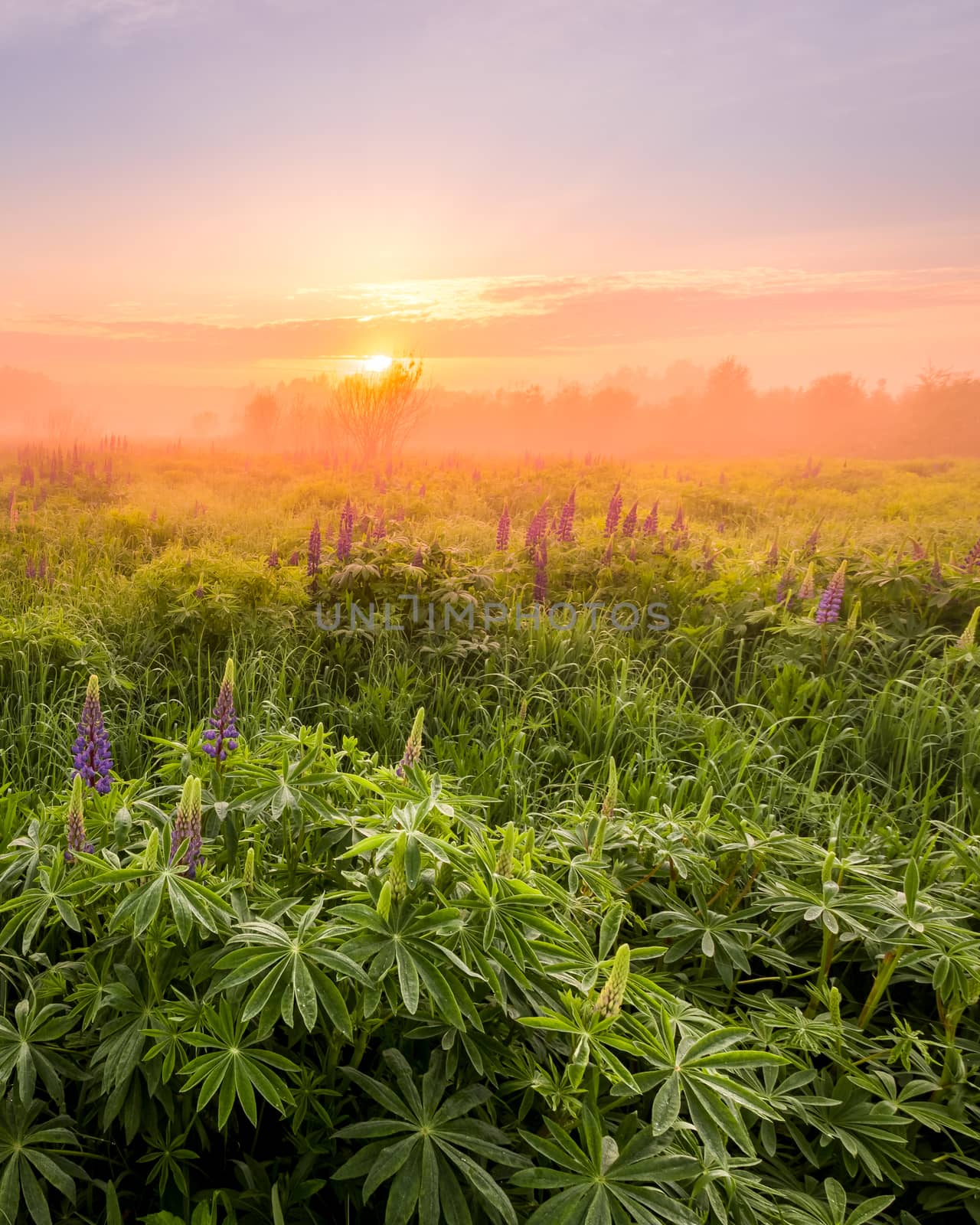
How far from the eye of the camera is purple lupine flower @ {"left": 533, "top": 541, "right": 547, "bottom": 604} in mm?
4062

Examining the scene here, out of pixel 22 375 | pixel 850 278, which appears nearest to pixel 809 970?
pixel 850 278

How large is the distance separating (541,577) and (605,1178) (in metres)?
3.42

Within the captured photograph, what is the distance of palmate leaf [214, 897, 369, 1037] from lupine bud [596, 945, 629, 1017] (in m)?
0.27

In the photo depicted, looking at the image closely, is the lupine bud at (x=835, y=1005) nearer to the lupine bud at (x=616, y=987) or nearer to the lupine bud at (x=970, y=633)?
the lupine bud at (x=616, y=987)

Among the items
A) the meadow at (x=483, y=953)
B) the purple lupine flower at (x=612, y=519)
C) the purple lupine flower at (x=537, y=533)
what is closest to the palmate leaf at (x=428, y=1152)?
the meadow at (x=483, y=953)

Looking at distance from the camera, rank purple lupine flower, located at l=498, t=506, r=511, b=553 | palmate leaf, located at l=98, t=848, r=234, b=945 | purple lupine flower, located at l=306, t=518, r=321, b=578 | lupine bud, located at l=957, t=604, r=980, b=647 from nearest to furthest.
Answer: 1. palmate leaf, located at l=98, t=848, r=234, b=945
2. lupine bud, located at l=957, t=604, r=980, b=647
3. purple lupine flower, located at l=306, t=518, r=321, b=578
4. purple lupine flower, located at l=498, t=506, r=511, b=553

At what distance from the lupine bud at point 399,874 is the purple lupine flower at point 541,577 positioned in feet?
10.1

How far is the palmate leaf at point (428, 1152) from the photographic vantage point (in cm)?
83

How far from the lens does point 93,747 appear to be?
1368 mm

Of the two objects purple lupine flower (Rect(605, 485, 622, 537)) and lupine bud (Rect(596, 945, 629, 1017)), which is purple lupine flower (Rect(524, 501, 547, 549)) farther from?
lupine bud (Rect(596, 945, 629, 1017))

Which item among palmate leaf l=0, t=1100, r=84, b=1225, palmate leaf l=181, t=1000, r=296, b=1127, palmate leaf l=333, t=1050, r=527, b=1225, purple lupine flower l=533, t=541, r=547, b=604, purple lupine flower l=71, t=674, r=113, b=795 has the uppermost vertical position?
purple lupine flower l=71, t=674, r=113, b=795

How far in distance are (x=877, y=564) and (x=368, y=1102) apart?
351 cm

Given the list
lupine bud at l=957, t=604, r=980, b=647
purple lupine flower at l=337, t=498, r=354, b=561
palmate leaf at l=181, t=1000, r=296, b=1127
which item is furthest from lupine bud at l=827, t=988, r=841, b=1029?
purple lupine flower at l=337, t=498, r=354, b=561

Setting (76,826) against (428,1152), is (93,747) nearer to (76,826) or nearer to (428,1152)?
(76,826)
